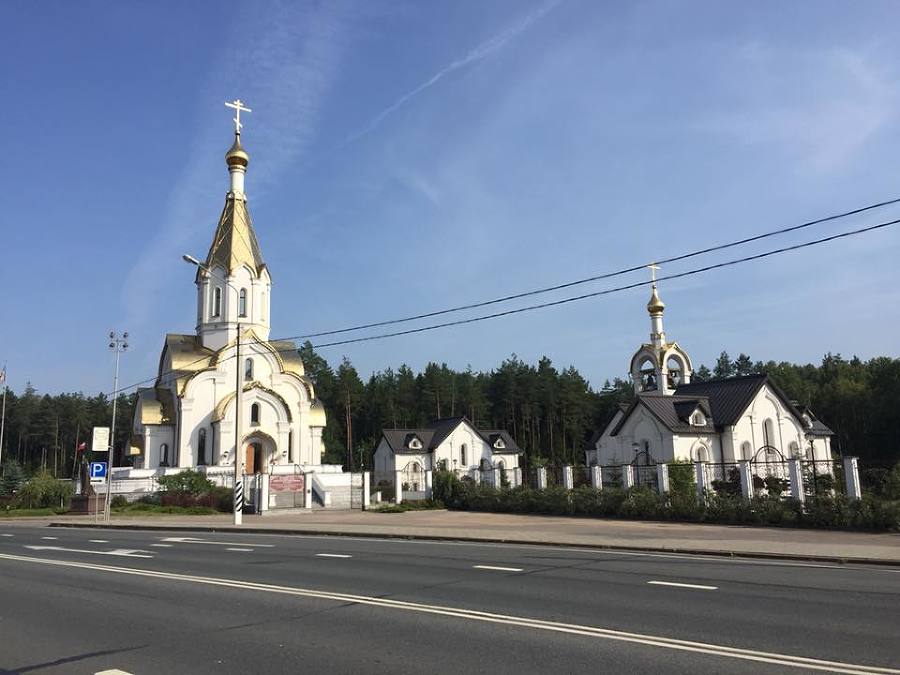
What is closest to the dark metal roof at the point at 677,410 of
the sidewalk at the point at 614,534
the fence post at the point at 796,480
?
the sidewalk at the point at 614,534

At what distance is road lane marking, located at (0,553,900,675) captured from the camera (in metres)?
6.19

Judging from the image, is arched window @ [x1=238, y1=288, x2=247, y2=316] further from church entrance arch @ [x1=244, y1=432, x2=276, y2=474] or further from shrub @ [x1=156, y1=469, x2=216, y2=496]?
shrub @ [x1=156, y1=469, x2=216, y2=496]

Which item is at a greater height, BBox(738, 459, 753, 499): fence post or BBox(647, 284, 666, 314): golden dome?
BBox(647, 284, 666, 314): golden dome

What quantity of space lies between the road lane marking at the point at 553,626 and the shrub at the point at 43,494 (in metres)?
33.3

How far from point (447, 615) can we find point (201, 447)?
3823 cm

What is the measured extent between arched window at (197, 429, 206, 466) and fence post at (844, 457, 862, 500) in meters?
34.3

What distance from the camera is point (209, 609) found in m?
9.02

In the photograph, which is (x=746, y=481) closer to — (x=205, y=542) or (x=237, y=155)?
(x=205, y=542)

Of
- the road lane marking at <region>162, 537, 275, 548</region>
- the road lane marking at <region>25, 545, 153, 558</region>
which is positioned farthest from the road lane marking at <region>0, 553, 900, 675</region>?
the road lane marking at <region>162, 537, 275, 548</region>

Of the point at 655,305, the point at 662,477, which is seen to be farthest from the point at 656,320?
the point at 662,477

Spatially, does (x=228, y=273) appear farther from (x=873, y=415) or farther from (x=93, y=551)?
(x=873, y=415)

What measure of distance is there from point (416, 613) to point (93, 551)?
11734 mm

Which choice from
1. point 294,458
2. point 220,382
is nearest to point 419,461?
point 294,458

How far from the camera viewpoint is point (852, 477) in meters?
21.5
